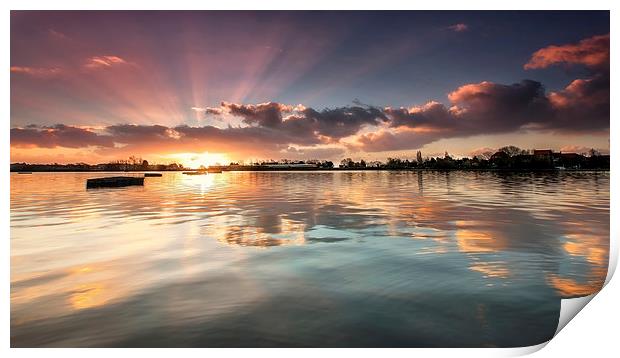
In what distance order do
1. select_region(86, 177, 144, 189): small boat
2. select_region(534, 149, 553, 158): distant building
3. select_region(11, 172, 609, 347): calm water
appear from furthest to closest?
select_region(534, 149, 553, 158): distant building → select_region(86, 177, 144, 189): small boat → select_region(11, 172, 609, 347): calm water

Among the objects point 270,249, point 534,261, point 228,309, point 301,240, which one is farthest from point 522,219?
point 228,309

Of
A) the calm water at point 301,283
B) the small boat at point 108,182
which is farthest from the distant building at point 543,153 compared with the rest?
the calm water at point 301,283

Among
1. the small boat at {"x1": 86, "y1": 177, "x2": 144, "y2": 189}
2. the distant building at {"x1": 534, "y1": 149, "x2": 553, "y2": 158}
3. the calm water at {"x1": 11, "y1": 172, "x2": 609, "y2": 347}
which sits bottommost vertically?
the calm water at {"x1": 11, "y1": 172, "x2": 609, "y2": 347}

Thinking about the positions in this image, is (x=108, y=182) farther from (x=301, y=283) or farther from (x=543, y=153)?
(x=543, y=153)

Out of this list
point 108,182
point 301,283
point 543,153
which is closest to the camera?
point 301,283

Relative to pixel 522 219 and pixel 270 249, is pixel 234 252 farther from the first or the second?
pixel 522 219

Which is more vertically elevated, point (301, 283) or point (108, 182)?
point (108, 182)

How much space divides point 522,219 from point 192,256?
1629cm

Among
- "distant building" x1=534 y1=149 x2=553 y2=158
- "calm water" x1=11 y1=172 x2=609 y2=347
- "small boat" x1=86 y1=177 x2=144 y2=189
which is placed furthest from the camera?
"distant building" x1=534 y1=149 x2=553 y2=158

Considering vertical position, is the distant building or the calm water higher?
the distant building

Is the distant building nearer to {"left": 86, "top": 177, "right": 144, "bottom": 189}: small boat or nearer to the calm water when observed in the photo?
{"left": 86, "top": 177, "right": 144, "bottom": 189}: small boat

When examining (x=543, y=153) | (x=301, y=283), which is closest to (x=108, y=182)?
(x=301, y=283)

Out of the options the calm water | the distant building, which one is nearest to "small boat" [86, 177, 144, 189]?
the calm water

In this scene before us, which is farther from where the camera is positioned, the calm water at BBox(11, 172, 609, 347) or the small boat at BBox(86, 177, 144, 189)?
the small boat at BBox(86, 177, 144, 189)
